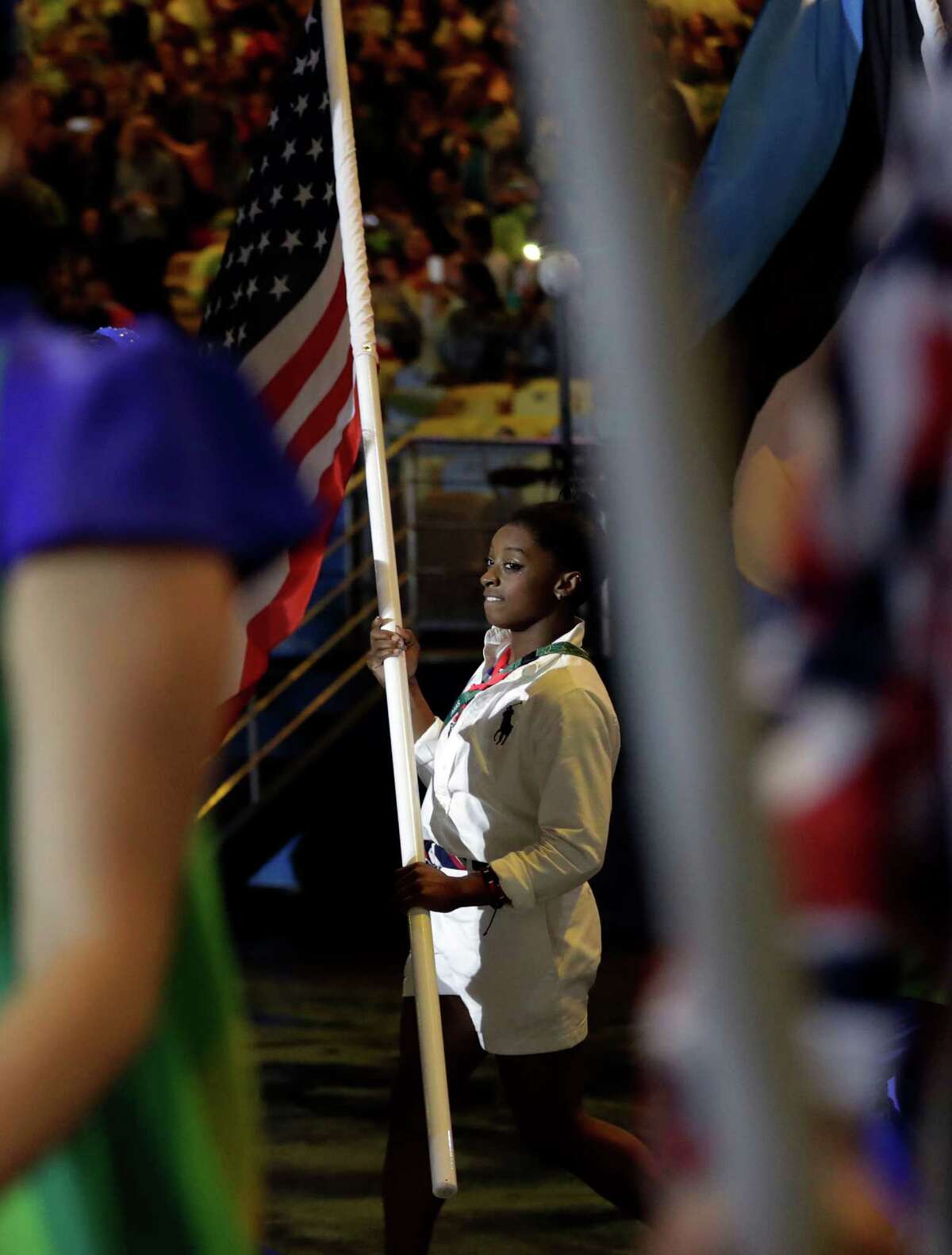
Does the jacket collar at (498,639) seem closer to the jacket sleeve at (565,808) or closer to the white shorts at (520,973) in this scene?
the jacket sleeve at (565,808)

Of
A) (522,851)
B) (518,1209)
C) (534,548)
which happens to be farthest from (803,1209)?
(518,1209)

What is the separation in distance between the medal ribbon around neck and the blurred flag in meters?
0.89

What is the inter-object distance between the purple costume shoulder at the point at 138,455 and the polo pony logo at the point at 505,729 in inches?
109

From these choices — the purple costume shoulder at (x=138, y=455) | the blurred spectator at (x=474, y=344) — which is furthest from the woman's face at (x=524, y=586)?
the blurred spectator at (x=474, y=344)

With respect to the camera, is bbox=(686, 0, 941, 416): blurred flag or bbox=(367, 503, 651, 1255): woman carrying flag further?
bbox=(367, 503, 651, 1255): woman carrying flag

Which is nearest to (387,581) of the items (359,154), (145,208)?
(145,208)

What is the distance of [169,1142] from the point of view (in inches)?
38.2

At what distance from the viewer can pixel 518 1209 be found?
15.8 ft

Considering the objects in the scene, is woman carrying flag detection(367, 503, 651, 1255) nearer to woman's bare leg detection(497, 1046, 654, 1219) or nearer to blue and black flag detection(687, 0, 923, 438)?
woman's bare leg detection(497, 1046, 654, 1219)

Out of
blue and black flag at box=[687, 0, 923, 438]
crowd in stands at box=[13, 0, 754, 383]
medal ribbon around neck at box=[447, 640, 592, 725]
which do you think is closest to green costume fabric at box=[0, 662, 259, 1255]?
blue and black flag at box=[687, 0, 923, 438]

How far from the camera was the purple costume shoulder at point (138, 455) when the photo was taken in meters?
0.81

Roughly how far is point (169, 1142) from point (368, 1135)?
16.1 feet

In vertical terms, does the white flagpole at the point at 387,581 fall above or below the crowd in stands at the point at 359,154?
below

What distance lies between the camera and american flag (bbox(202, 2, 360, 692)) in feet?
13.5
